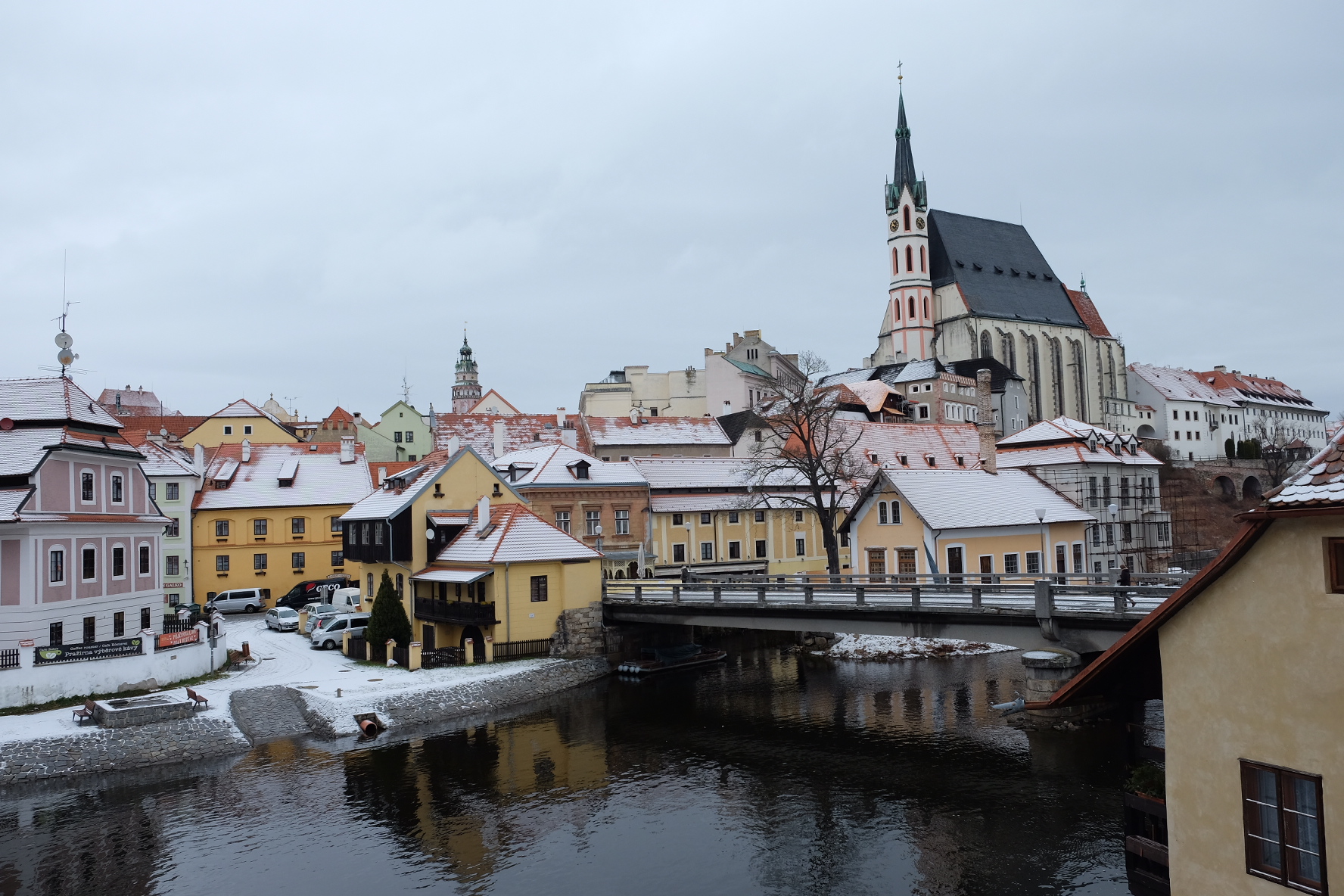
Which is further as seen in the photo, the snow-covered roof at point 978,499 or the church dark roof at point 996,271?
the church dark roof at point 996,271

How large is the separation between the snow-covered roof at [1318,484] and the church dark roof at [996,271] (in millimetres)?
126255

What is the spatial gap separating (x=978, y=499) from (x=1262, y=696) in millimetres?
40261

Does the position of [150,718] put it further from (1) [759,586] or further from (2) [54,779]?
(1) [759,586]

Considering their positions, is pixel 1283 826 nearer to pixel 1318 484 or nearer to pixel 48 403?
pixel 1318 484

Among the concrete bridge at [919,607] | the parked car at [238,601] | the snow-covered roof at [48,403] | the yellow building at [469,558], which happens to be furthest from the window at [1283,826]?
the parked car at [238,601]

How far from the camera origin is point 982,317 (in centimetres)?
12988

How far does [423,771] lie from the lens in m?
28.1

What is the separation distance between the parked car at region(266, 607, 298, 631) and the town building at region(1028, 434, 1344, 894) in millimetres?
47701

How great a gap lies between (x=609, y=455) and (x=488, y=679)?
1544 inches

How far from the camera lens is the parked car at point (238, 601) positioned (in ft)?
195

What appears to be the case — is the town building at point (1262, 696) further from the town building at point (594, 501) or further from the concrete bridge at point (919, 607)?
the town building at point (594, 501)

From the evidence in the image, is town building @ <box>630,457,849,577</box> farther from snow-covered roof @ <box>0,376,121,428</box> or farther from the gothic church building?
the gothic church building

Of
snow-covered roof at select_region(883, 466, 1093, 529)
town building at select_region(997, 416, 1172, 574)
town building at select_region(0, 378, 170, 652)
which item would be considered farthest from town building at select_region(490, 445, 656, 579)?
town building at select_region(997, 416, 1172, 574)

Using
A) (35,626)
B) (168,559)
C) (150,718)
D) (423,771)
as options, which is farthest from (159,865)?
(168,559)
